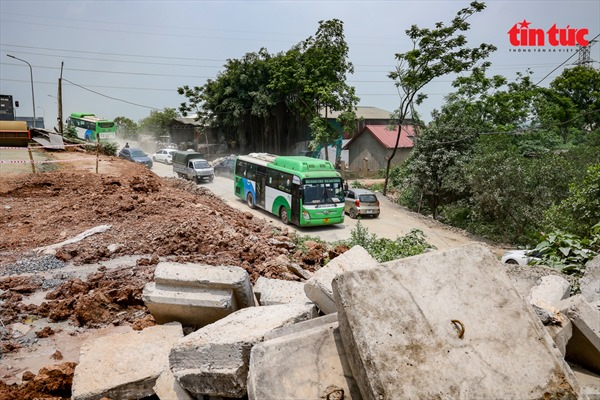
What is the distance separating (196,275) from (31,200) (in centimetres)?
1062

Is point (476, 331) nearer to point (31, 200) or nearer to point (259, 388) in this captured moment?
point (259, 388)

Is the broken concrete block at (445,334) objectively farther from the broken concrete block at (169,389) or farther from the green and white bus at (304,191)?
the green and white bus at (304,191)

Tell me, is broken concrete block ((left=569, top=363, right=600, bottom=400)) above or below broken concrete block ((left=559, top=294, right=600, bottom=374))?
below

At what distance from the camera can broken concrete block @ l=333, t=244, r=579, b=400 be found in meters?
2.56

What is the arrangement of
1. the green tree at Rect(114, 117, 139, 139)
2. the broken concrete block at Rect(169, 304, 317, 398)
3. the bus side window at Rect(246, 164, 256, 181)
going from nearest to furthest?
the broken concrete block at Rect(169, 304, 317, 398) < the bus side window at Rect(246, 164, 256, 181) < the green tree at Rect(114, 117, 139, 139)

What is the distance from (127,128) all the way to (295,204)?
64452mm

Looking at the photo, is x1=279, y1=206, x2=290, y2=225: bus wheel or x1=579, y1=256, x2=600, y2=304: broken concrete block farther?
x1=279, y1=206, x2=290, y2=225: bus wheel

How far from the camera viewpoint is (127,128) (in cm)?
7456

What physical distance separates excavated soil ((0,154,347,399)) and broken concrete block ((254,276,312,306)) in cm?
128

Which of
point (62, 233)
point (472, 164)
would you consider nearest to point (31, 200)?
point (62, 233)

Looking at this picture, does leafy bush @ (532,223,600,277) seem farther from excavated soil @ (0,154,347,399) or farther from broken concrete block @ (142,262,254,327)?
broken concrete block @ (142,262,254,327)

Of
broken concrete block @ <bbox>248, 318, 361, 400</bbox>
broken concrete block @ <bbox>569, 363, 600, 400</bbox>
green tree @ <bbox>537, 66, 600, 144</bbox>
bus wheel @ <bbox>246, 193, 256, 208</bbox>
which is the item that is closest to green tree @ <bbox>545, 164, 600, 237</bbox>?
broken concrete block @ <bbox>569, 363, 600, 400</bbox>

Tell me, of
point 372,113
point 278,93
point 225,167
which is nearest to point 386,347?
point 225,167

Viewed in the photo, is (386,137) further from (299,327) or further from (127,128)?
(127,128)
